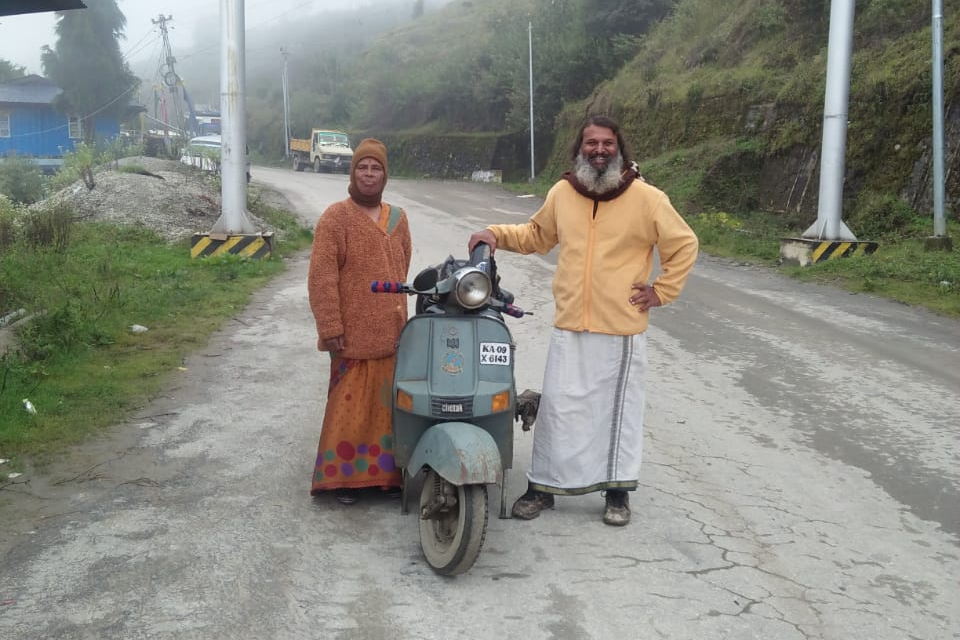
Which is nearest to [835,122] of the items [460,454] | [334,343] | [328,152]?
[334,343]

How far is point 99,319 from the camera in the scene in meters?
8.24

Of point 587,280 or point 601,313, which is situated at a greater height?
point 587,280

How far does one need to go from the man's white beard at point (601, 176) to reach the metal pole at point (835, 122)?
34.8 ft

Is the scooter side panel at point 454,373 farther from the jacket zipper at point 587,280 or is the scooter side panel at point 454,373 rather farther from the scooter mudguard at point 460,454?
the jacket zipper at point 587,280

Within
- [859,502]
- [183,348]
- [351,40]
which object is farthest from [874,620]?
[351,40]

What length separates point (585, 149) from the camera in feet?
13.6

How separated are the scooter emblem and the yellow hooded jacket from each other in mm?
566

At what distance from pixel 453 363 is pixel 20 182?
26.9 meters

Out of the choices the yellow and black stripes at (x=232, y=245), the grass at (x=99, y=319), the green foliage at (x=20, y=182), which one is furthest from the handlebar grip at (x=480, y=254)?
the green foliage at (x=20, y=182)

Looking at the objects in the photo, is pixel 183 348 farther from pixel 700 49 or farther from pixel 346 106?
pixel 346 106

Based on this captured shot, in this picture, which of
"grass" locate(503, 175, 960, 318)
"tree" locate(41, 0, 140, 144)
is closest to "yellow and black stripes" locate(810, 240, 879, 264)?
"grass" locate(503, 175, 960, 318)

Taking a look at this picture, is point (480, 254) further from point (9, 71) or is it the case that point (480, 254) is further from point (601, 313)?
point (9, 71)

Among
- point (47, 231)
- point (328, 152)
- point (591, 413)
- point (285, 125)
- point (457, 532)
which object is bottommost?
point (457, 532)

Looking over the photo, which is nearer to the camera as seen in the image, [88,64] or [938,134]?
[938,134]
